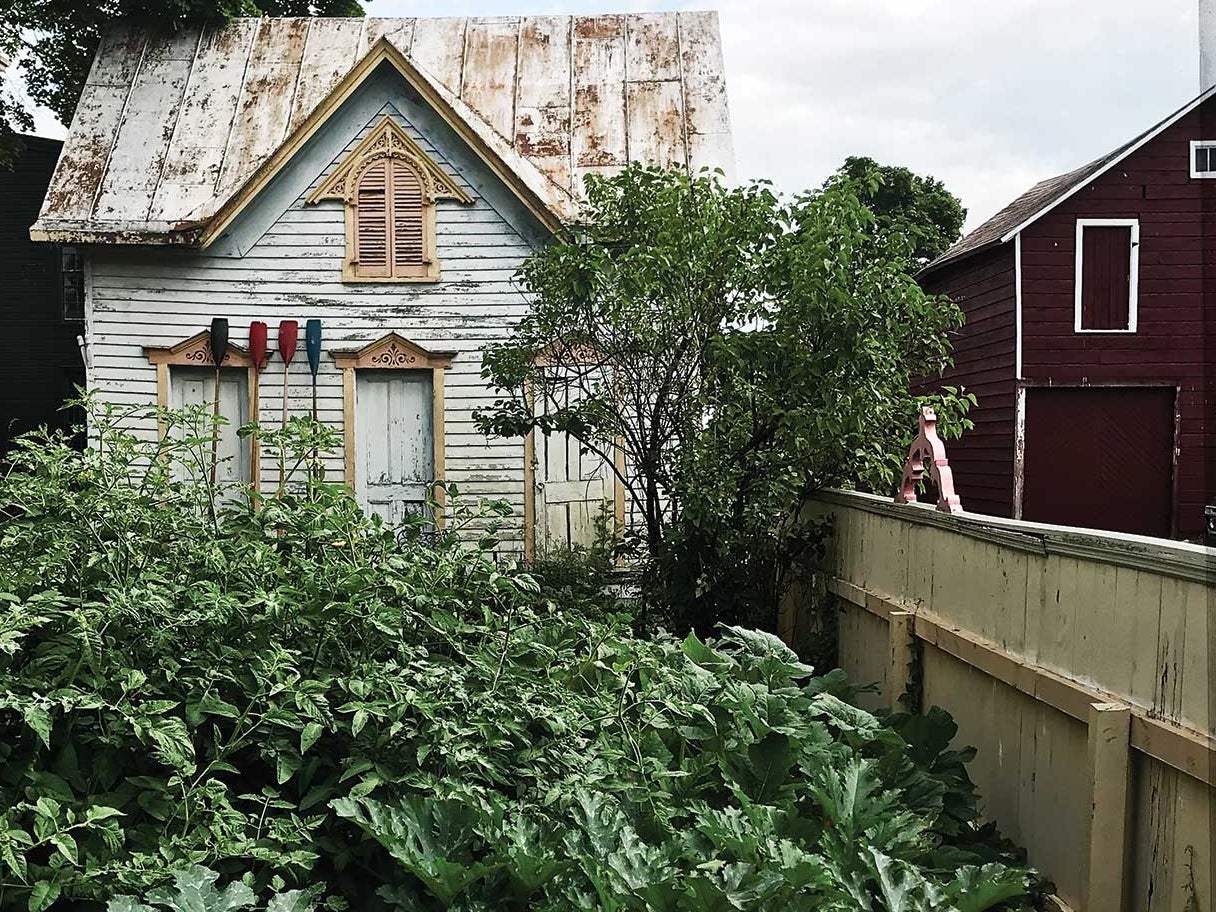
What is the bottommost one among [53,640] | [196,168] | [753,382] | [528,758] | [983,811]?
[983,811]

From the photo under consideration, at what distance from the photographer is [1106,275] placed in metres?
17.8

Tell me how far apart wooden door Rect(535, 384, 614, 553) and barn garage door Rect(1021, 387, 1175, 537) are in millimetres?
7440

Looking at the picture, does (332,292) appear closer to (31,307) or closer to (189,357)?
(189,357)

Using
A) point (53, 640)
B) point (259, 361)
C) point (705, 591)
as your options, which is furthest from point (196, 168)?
point (53, 640)

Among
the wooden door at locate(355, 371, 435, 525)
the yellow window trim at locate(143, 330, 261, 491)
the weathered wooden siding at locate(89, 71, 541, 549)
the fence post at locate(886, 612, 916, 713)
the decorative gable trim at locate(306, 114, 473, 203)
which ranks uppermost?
the decorative gable trim at locate(306, 114, 473, 203)

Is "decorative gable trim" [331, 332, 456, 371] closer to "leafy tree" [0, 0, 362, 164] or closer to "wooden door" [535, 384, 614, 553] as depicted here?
"wooden door" [535, 384, 614, 553]

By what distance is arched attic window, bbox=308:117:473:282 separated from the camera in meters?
12.9

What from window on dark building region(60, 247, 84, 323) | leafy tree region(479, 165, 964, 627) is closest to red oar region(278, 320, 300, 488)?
leafy tree region(479, 165, 964, 627)

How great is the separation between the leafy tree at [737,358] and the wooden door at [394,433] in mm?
4369

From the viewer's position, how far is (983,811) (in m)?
4.49

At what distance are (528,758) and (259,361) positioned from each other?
1003 centimetres

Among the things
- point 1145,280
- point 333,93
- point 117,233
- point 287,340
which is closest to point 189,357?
point 287,340

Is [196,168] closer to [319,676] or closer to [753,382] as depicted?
[753,382]

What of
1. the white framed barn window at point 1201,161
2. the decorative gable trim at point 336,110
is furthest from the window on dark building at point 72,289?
the white framed barn window at point 1201,161
